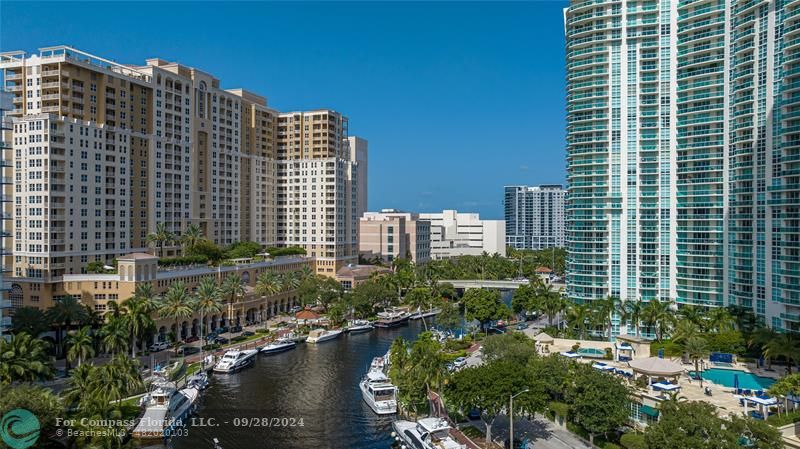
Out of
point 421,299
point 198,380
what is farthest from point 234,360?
point 421,299

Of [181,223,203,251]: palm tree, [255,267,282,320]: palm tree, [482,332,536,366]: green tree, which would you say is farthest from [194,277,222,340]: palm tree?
[482,332,536,366]: green tree

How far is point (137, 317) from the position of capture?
94812 mm

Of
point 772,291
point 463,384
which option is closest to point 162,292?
point 463,384

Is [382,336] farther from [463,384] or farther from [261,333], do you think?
[463,384]

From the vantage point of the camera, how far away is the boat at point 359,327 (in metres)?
138

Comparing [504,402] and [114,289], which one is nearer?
[504,402]

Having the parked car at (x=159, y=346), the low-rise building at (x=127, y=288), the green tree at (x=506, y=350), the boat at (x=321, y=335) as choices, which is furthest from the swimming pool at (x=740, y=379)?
the low-rise building at (x=127, y=288)

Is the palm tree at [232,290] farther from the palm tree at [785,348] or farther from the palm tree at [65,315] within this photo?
the palm tree at [785,348]

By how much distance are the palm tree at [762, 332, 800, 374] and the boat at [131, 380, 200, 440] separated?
244 feet

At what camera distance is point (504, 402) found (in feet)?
204

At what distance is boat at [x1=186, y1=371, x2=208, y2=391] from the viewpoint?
8788 centimetres

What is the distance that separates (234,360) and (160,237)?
153ft

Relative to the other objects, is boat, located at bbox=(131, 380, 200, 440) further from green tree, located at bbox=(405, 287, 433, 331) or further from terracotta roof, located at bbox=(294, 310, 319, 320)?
green tree, located at bbox=(405, 287, 433, 331)

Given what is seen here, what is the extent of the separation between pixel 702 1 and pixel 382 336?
86.5 metres
